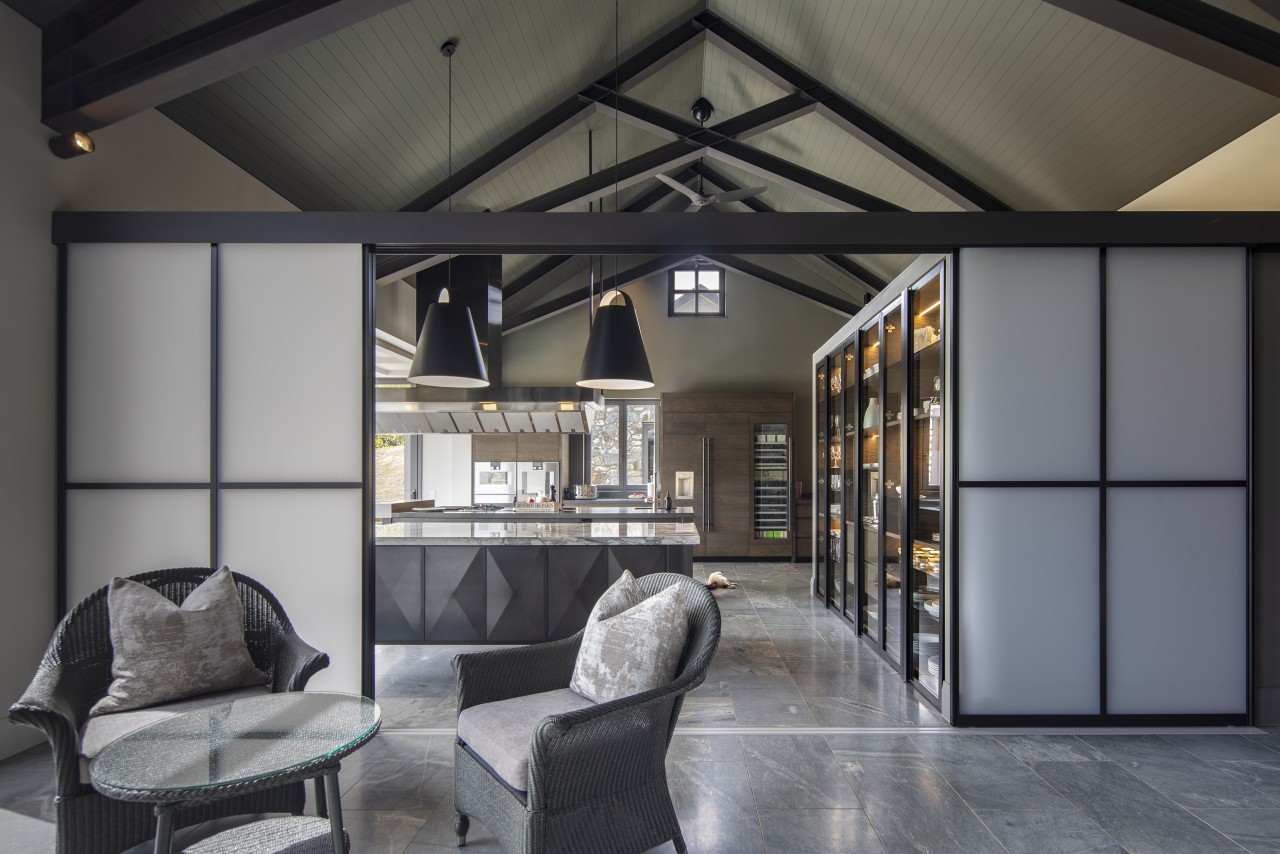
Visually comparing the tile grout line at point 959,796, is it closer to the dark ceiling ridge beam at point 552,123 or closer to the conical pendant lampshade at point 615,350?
the conical pendant lampshade at point 615,350

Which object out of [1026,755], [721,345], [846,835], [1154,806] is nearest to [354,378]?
[846,835]

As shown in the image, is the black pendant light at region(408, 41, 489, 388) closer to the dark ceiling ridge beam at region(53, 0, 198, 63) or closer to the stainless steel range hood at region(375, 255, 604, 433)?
the stainless steel range hood at region(375, 255, 604, 433)

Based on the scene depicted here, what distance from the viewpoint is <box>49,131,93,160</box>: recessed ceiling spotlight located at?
320 cm

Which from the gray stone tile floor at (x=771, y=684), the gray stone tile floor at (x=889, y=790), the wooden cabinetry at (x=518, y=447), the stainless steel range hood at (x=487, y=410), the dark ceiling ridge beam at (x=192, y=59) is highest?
the dark ceiling ridge beam at (x=192, y=59)

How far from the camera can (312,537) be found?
3389 mm

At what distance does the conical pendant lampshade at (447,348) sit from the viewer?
15.6 ft

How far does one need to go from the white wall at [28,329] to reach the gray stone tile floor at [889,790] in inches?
23.7

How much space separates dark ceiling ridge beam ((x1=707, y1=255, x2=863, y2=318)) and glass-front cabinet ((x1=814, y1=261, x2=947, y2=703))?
3.88m

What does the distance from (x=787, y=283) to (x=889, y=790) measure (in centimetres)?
788

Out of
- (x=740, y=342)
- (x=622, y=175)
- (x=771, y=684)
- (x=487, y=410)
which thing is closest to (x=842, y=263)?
(x=740, y=342)

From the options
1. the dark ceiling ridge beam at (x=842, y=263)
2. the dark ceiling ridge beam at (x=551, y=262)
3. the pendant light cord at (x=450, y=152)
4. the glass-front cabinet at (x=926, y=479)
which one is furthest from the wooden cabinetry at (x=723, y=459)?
the glass-front cabinet at (x=926, y=479)

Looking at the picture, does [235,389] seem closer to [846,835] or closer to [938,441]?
[846,835]

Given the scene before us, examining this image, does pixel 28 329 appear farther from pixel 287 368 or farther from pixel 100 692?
pixel 100 692

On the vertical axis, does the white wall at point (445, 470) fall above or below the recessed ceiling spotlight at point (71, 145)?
below
